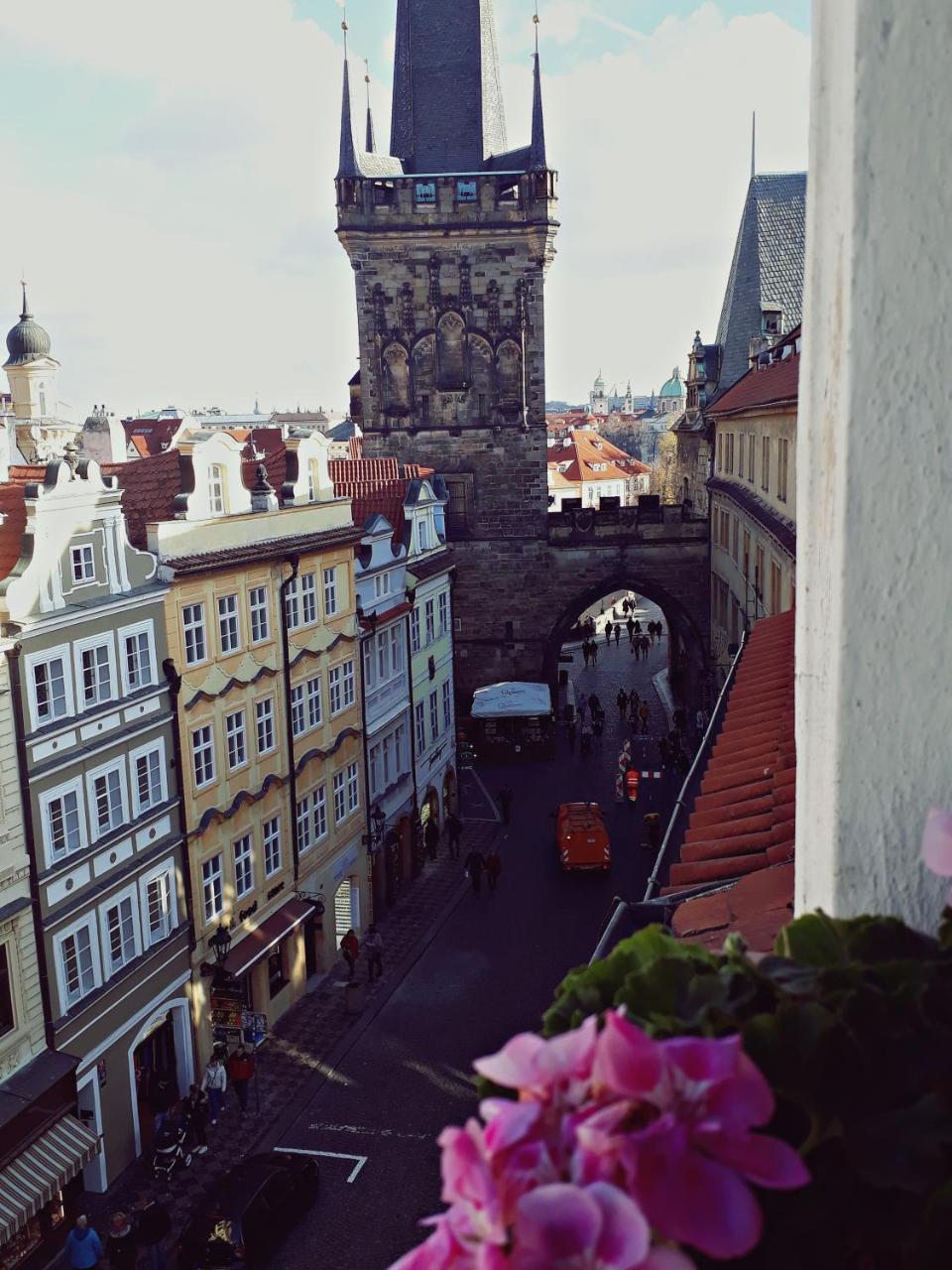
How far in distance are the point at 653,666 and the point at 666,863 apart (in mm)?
48442

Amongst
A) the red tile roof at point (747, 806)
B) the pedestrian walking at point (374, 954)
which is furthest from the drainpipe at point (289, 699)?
the red tile roof at point (747, 806)

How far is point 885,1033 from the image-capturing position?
4.65 ft

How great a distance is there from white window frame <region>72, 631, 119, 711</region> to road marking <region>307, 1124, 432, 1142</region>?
22.7 feet

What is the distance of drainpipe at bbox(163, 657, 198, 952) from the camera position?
18734mm

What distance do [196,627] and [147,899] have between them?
4.30 m

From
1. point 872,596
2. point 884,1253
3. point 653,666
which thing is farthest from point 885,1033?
point 653,666

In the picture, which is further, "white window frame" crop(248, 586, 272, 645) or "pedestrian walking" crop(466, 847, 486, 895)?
"pedestrian walking" crop(466, 847, 486, 895)

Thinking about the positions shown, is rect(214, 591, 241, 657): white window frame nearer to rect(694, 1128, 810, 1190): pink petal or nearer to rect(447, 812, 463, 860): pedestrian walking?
rect(447, 812, 463, 860): pedestrian walking

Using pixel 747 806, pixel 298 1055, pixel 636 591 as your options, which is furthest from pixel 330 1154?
pixel 636 591

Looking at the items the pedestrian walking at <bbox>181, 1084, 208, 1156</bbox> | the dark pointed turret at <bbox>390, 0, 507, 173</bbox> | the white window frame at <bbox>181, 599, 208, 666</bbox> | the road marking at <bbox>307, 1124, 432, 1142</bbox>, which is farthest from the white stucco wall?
the dark pointed turret at <bbox>390, 0, 507, 173</bbox>

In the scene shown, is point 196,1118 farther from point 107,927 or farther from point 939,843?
point 939,843

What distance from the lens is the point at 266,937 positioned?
69.1 ft

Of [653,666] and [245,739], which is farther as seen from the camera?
[653,666]

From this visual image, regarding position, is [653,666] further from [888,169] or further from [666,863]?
[888,169]
